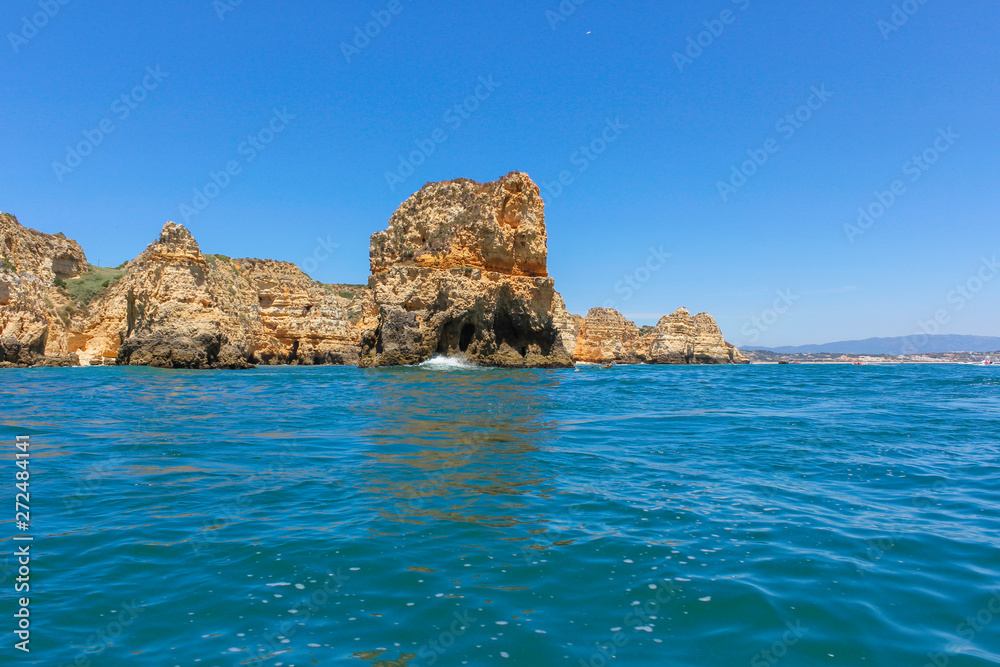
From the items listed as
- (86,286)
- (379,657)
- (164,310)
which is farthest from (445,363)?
(86,286)

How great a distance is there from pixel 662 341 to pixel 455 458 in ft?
222

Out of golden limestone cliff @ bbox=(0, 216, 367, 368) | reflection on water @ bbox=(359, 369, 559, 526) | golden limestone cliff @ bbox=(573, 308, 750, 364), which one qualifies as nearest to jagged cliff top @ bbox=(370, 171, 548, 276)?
golden limestone cliff @ bbox=(0, 216, 367, 368)

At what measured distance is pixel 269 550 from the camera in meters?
4.35

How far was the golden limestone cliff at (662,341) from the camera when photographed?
71750 millimetres

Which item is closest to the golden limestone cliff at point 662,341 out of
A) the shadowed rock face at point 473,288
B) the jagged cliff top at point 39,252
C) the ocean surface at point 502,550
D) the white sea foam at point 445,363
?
the shadowed rock face at point 473,288

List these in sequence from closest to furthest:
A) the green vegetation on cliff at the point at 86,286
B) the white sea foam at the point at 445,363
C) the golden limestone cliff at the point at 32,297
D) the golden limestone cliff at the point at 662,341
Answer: the golden limestone cliff at the point at 32,297, the white sea foam at the point at 445,363, the green vegetation on cliff at the point at 86,286, the golden limestone cliff at the point at 662,341

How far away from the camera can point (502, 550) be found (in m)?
4.40

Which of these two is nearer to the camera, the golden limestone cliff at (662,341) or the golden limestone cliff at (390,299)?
the golden limestone cliff at (390,299)

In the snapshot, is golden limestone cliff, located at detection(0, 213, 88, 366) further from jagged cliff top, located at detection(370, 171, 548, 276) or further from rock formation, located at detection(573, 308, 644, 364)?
rock formation, located at detection(573, 308, 644, 364)

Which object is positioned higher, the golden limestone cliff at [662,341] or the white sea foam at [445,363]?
the golden limestone cliff at [662,341]

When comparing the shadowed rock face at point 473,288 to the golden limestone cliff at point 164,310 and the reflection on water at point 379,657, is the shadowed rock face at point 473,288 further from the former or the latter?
the reflection on water at point 379,657

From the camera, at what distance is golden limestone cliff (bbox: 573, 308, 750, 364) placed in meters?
71.8

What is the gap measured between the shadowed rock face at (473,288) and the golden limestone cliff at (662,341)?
3632 centimetres

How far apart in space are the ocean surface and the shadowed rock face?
24186 millimetres
